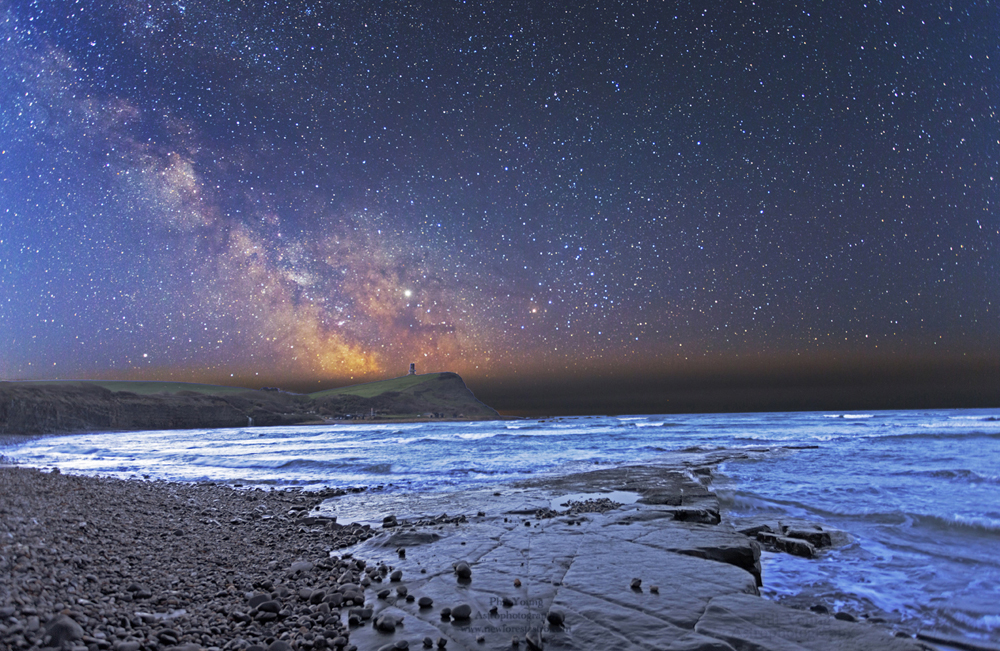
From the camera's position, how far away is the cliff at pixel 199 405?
70688 mm

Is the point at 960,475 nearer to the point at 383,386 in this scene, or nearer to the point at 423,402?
the point at 423,402

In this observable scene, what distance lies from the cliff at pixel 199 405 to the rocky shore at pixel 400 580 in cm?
8188

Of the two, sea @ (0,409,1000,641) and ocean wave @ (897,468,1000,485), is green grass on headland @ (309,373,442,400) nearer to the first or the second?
sea @ (0,409,1000,641)

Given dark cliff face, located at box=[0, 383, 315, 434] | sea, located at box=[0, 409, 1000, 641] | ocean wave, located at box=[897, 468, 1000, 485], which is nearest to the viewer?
sea, located at box=[0, 409, 1000, 641]

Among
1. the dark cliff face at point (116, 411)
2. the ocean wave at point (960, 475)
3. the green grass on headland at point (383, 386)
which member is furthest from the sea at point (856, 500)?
the green grass on headland at point (383, 386)

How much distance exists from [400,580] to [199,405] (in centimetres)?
11936

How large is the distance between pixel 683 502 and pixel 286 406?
125815 millimetres

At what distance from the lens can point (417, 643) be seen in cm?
405

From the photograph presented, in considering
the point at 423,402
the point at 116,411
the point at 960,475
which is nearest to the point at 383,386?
the point at 423,402

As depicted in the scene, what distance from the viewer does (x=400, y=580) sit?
5.80 meters

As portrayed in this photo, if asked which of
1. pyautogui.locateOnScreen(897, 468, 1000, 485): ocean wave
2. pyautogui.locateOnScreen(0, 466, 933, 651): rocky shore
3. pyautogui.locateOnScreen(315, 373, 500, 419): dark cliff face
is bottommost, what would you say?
pyautogui.locateOnScreen(315, 373, 500, 419): dark cliff face

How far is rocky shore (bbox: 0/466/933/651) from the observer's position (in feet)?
13.2

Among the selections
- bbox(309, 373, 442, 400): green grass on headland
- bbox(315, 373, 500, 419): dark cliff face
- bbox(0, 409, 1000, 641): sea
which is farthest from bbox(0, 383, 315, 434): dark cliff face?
bbox(0, 409, 1000, 641): sea

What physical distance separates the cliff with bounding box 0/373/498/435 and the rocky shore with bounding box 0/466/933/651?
81.9 m
